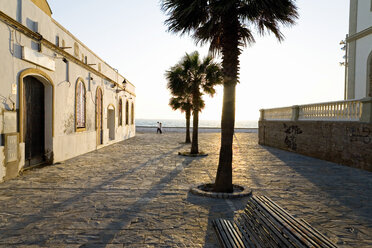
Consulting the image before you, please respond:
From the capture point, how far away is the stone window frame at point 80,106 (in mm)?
13561

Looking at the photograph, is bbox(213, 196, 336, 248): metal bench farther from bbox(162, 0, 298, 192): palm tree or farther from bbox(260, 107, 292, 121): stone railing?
bbox(260, 107, 292, 121): stone railing

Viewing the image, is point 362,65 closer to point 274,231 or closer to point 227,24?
point 227,24

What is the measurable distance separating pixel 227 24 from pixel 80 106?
10100 millimetres

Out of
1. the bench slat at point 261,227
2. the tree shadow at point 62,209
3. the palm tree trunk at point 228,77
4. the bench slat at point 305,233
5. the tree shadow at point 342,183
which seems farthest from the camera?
the palm tree trunk at point 228,77

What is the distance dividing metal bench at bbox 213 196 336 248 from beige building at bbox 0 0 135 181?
7.22 m

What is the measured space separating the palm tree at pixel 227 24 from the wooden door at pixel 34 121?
614 cm

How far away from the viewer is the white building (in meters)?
15.4

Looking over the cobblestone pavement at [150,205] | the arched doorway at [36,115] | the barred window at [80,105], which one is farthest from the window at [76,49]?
the cobblestone pavement at [150,205]

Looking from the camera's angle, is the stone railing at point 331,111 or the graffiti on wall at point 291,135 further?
the graffiti on wall at point 291,135

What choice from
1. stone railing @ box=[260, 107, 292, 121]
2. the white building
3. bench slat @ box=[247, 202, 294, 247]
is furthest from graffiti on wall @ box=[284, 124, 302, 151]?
bench slat @ box=[247, 202, 294, 247]

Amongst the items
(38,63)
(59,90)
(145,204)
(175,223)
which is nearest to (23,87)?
(38,63)

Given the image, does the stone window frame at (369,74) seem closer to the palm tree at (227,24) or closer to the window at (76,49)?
the palm tree at (227,24)

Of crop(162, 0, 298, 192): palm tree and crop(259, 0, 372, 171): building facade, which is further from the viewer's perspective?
crop(259, 0, 372, 171): building facade

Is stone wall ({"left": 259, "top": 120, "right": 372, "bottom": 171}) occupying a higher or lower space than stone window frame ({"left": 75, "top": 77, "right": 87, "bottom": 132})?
lower
